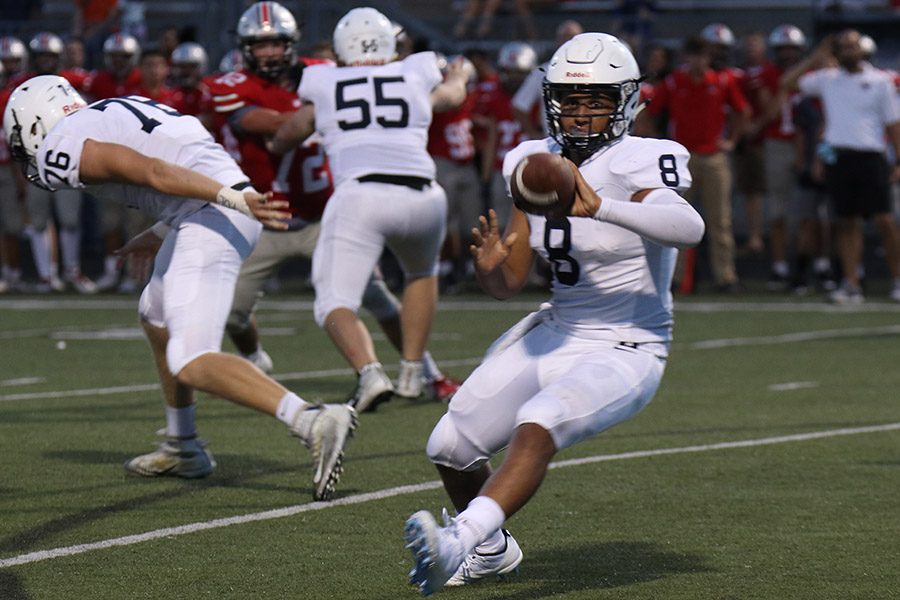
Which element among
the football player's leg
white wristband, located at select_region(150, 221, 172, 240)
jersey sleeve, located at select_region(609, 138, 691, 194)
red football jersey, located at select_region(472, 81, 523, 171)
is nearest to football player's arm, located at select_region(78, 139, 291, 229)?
white wristband, located at select_region(150, 221, 172, 240)

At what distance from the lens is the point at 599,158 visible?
5055mm

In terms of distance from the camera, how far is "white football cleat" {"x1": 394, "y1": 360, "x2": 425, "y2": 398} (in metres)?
8.71

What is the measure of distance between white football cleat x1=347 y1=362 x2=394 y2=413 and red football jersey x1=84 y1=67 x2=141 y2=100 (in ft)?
27.2

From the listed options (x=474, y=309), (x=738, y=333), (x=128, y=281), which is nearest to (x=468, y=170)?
(x=474, y=309)

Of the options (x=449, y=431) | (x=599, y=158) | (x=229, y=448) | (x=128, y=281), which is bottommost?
(x=128, y=281)

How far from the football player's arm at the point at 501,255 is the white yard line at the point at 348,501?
4.26 ft

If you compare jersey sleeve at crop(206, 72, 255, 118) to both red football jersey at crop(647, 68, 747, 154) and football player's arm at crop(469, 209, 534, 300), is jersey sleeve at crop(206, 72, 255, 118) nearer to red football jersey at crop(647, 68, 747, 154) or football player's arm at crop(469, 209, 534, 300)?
football player's arm at crop(469, 209, 534, 300)

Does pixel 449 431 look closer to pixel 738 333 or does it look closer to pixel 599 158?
pixel 599 158

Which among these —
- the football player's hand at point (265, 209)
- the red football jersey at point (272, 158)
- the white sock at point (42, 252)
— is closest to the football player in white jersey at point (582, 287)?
the football player's hand at point (265, 209)

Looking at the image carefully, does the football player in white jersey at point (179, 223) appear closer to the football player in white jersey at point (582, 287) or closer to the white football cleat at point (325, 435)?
the white football cleat at point (325, 435)

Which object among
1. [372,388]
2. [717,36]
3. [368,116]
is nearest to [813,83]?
[717,36]

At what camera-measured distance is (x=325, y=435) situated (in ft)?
18.6

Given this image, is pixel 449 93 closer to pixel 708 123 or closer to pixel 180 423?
pixel 180 423

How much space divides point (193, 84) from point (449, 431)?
10766 millimetres
